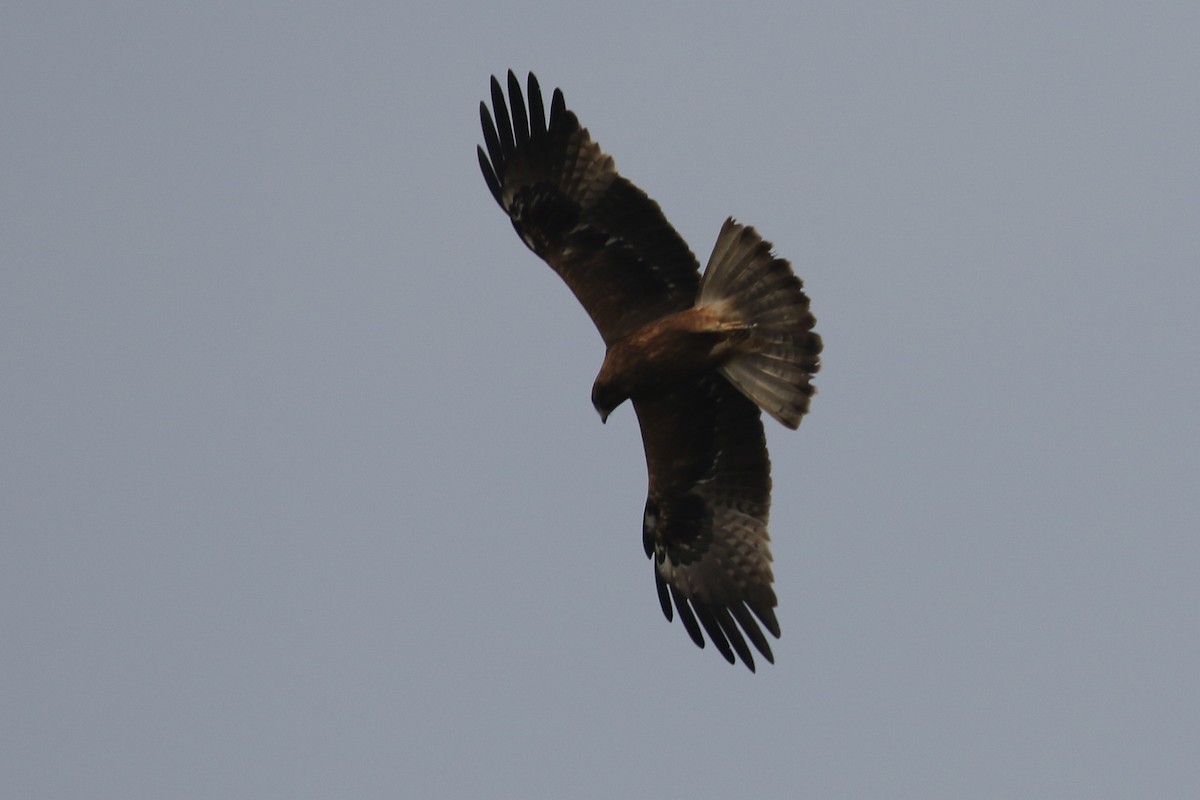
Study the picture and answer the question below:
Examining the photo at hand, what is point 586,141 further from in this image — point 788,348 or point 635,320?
point 788,348

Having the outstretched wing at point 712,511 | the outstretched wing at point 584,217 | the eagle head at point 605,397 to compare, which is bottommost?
the outstretched wing at point 712,511

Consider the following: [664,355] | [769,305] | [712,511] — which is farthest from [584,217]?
[712,511]

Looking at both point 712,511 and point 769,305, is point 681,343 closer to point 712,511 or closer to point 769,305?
point 769,305

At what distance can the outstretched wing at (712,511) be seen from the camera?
8.73 m

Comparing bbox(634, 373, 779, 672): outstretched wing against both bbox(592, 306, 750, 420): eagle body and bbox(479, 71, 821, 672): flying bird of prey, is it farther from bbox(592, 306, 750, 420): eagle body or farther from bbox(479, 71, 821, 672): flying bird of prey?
bbox(592, 306, 750, 420): eagle body

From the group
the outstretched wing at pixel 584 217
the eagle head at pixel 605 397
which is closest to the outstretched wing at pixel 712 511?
the eagle head at pixel 605 397

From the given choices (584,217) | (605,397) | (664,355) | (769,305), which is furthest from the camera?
(584,217)

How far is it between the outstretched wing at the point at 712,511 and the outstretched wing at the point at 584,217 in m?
0.51

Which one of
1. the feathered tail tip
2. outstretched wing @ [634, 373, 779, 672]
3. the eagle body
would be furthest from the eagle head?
the feathered tail tip

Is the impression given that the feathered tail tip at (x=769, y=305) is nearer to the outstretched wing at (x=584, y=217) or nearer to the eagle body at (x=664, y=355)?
the eagle body at (x=664, y=355)

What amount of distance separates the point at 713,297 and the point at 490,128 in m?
1.60

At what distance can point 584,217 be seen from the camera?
341 inches

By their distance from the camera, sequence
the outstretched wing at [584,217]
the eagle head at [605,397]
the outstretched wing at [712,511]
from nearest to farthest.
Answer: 1. the eagle head at [605,397]
2. the outstretched wing at [584,217]
3. the outstretched wing at [712,511]

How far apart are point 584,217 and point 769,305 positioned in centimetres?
116
